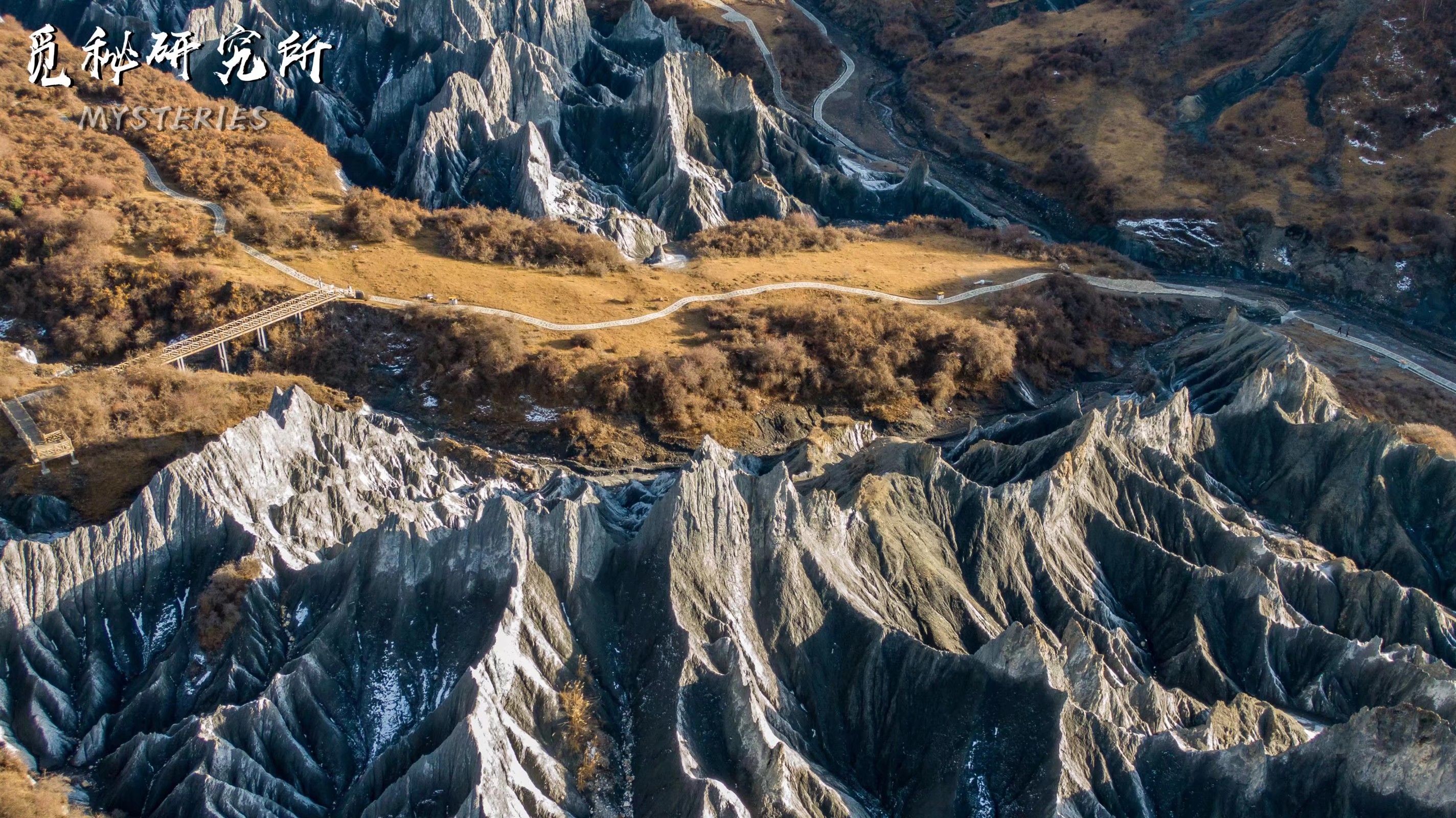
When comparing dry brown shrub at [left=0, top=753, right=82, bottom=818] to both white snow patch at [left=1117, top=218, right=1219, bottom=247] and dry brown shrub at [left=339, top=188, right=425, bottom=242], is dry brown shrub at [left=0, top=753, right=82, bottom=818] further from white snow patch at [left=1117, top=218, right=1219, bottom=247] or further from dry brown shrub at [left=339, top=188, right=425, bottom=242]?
white snow patch at [left=1117, top=218, right=1219, bottom=247]

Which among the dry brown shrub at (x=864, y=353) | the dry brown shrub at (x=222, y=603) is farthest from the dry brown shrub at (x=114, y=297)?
the dry brown shrub at (x=222, y=603)

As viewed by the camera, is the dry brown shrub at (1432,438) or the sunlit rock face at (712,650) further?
the dry brown shrub at (1432,438)

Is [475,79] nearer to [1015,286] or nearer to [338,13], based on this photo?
[338,13]

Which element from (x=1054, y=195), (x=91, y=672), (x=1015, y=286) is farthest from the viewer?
(x=1054, y=195)

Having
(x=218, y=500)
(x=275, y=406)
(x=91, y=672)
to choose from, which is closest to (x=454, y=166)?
(x=275, y=406)

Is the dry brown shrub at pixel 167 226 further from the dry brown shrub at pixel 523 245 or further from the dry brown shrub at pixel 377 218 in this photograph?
the dry brown shrub at pixel 523 245
